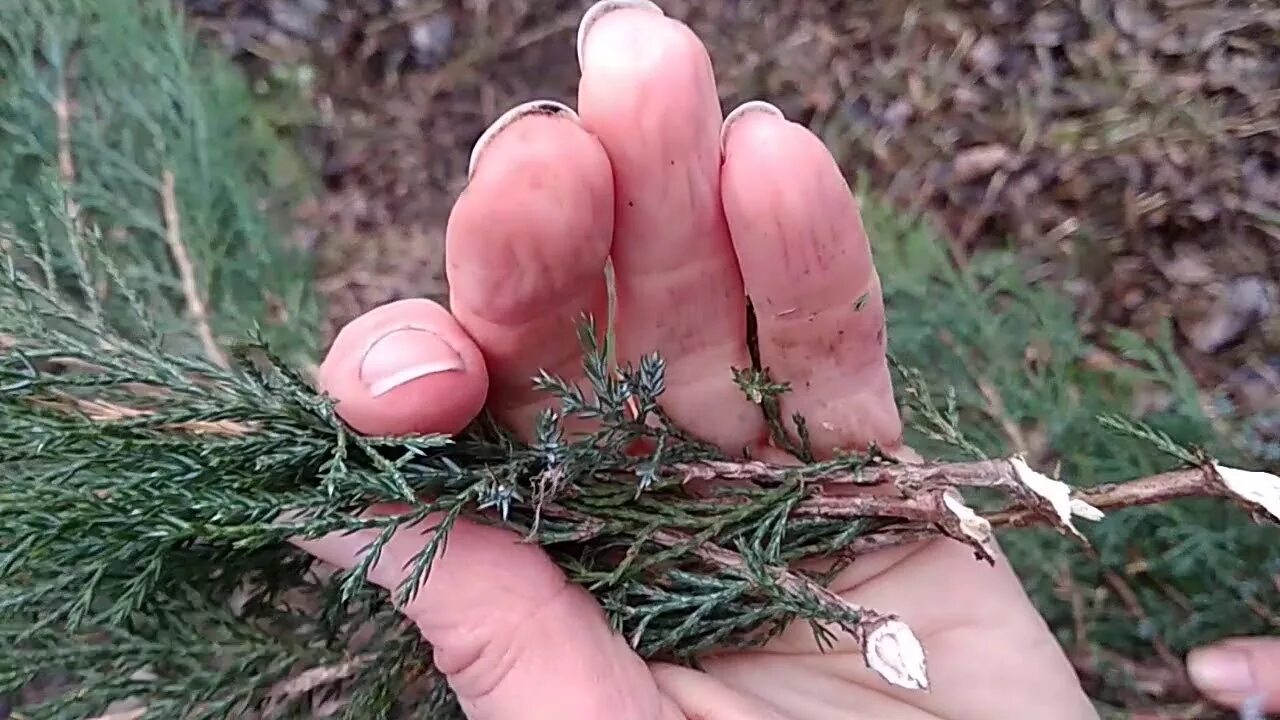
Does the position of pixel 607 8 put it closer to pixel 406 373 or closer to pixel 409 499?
pixel 406 373

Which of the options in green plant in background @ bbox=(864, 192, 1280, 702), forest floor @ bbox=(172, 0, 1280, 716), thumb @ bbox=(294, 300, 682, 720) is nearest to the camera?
→ thumb @ bbox=(294, 300, 682, 720)

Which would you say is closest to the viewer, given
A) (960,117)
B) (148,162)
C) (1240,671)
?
(1240,671)

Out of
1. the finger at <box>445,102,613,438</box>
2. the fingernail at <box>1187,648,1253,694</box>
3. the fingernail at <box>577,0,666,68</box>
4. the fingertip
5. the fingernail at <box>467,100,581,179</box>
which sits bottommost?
the fingernail at <box>1187,648,1253,694</box>

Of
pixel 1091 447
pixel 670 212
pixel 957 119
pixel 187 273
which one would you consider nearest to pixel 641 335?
pixel 670 212

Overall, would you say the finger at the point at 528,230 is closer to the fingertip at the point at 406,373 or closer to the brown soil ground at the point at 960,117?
the fingertip at the point at 406,373

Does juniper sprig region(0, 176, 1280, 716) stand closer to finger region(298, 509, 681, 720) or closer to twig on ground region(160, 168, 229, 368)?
finger region(298, 509, 681, 720)

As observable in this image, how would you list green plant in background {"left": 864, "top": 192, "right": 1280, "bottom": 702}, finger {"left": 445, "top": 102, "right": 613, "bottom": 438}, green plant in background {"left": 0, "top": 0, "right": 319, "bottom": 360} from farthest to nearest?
green plant in background {"left": 0, "top": 0, "right": 319, "bottom": 360}, green plant in background {"left": 864, "top": 192, "right": 1280, "bottom": 702}, finger {"left": 445, "top": 102, "right": 613, "bottom": 438}

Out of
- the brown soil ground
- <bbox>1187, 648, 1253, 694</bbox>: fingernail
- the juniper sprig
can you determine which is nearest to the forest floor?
the brown soil ground
